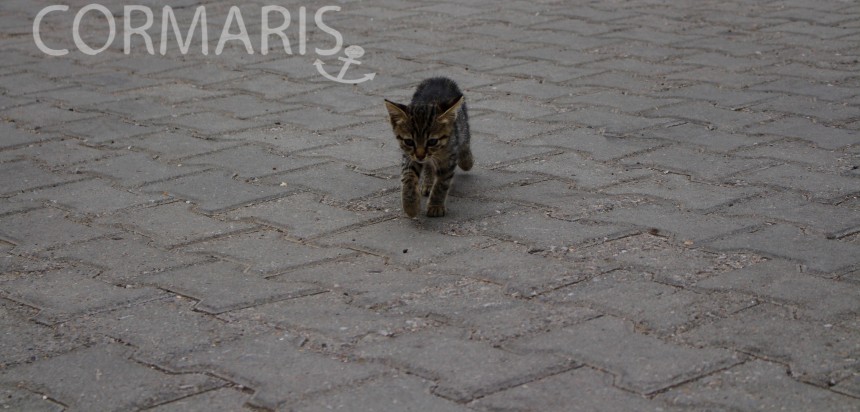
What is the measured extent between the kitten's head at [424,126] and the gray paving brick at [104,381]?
1.69 metres

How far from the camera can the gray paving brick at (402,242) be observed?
4.55 meters

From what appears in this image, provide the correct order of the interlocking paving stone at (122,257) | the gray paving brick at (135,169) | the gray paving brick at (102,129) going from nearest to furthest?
the interlocking paving stone at (122,257)
the gray paving brick at (135,169)
the gray paving brick at (102,129)

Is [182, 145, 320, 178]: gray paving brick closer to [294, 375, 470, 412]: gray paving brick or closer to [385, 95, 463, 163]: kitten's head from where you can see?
[385, 95, 463, 163]: kitten's head

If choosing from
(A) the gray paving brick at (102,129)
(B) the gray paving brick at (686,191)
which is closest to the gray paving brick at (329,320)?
(B) the gray paving brick at (686,191)

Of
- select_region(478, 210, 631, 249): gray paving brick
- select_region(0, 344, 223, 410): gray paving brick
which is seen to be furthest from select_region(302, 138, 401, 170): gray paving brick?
select_region(0, 344, 223, 410): gray paving brick

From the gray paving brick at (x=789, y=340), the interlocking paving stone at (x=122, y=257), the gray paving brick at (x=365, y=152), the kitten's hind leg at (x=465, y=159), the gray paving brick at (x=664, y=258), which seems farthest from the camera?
the gray paving brick at (x=365, y=152)

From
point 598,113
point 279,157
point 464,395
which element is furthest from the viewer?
point 598,113

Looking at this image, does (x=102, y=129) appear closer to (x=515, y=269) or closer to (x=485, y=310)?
(x=515, y=269)

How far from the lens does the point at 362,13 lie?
9.13m

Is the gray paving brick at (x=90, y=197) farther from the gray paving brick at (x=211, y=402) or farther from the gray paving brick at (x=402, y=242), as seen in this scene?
the gray paving brick at (x=211, y=402)

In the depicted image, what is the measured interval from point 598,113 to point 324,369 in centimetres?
326

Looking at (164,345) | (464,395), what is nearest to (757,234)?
(464,395)

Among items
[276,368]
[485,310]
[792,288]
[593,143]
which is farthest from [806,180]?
[276,368]

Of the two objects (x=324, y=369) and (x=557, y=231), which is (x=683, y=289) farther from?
(x=324, y=369)
